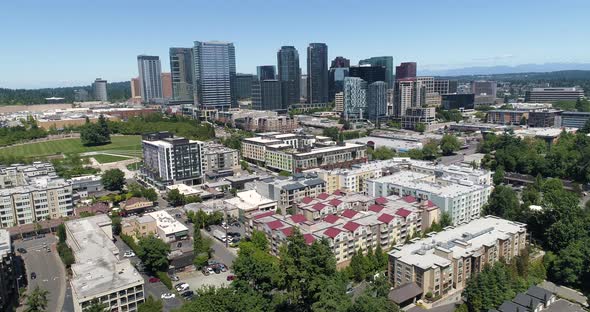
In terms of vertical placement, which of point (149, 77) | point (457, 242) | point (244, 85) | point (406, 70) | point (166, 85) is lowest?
point (457, 242)

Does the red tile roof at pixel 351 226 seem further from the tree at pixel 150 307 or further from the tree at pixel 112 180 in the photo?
the tree at pixel 112 180

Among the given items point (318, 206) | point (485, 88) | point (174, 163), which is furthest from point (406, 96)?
point (318, 206)

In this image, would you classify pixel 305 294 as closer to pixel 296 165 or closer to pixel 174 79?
pixel 296 165

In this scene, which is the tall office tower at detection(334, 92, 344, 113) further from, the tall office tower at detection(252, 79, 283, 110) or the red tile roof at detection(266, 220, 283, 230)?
the red tile roof at detection(266, 220, 283, 230)

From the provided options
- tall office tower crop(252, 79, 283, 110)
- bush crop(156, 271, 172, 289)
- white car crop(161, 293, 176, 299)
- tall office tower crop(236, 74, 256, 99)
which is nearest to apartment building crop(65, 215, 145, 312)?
white car crop(161, 293, 176, 299)

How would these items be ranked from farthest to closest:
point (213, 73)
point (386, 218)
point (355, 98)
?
point (213, 73)
point (355, 98)
point (386, 218)

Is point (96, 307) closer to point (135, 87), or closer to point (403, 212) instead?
point (403, 212)

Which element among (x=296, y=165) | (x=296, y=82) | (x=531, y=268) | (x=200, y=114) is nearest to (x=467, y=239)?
(x=531, y=268)
